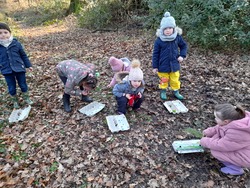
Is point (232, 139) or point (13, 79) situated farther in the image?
point (13, 79)

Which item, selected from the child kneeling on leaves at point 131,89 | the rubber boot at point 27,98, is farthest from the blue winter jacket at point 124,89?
the rubber boot at point 27,98

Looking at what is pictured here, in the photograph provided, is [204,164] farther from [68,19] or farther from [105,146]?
[68,19]

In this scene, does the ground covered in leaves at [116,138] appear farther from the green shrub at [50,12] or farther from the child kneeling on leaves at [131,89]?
the green shrub at [50,12]

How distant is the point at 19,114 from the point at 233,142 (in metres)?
4.30

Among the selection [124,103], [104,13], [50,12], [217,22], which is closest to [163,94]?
[124,103]

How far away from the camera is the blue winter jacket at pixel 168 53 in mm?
4812

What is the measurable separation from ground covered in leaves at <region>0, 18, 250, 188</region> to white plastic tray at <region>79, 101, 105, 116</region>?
101 millimetres

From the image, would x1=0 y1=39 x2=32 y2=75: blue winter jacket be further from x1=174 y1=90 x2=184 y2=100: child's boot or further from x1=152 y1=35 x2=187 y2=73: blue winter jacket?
x1=174 y1=90 x2=184 y2=100: child's boot

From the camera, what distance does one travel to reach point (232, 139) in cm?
317

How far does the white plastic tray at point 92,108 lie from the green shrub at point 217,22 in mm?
4494

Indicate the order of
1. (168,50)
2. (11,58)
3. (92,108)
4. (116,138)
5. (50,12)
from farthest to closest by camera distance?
(50,12) → (92,108) → (168,50) → (11,58) → (116,138)

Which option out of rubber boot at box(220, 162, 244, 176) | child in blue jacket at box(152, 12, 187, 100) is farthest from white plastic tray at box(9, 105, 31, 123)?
rubber boot at box(220, 162, 244, 176)

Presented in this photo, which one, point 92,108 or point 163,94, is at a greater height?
point 163,94

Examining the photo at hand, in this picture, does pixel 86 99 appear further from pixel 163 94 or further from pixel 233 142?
pixel 233 142
